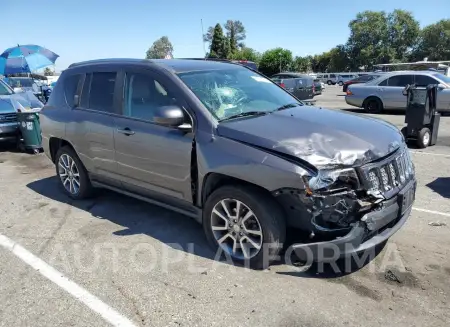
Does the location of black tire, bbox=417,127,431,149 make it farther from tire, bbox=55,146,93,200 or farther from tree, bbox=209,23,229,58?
tree, bbox=209,23,229,58

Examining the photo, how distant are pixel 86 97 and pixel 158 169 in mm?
1692

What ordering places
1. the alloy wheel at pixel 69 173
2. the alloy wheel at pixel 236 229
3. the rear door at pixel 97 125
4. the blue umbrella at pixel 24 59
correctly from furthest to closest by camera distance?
the blue umbrella at pixel 24 59
the alloy wheel at pixel 69 173
the rear door at pixel 97 125
the alloy wheel at pixel 236 229

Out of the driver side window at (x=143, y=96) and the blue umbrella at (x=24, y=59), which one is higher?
the blue umbrella at (x=24, y=59)

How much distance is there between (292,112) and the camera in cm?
413

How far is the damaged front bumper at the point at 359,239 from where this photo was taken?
307cm

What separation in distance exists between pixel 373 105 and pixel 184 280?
13.0 metres

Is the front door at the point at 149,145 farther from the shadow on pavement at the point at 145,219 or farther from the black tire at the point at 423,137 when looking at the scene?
the black tire at the point at 423,137

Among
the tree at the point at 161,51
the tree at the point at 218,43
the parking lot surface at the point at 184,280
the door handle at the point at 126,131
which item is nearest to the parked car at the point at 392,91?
the tree at the point at 161,51

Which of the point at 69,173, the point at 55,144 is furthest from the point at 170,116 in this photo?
the point at 55,144

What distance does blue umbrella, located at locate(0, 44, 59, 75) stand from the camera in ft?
52.1

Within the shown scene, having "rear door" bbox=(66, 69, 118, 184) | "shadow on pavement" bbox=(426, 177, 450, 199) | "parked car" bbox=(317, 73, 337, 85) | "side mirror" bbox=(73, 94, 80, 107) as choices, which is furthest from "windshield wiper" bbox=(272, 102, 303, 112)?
"parked car" bbox=(317, 73, 337, 85)

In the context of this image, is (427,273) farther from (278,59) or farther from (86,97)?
(278,59)

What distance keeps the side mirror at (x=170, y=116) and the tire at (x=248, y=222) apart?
75 cm

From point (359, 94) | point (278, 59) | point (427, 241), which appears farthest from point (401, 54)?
point (427, 241)
